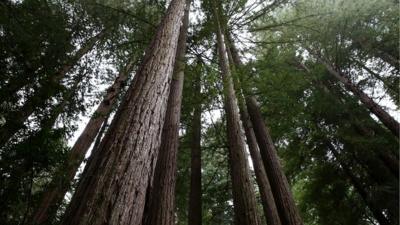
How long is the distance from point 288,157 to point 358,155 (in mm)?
2321

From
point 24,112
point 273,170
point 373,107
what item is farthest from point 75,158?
point 373,107

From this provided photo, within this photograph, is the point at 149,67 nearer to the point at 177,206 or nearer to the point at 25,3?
the point at 25,3

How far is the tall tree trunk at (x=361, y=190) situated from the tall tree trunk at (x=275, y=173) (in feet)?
13.3

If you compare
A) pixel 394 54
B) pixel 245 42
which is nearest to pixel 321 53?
pixel 394 54

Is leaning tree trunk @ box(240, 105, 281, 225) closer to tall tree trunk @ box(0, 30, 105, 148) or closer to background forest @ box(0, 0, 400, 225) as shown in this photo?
background forest @ box(0, 0, 400, 225)

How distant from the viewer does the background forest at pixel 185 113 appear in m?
2.87

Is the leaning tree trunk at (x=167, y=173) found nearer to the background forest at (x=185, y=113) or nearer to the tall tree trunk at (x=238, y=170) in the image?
the background forest at (x=185, y=113)

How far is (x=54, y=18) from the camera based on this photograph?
6.91 meters

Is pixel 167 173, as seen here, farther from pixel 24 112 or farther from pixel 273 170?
pixel 24 112

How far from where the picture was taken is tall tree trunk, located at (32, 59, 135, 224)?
457cm

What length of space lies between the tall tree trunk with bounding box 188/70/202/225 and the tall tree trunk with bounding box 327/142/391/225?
192 inches

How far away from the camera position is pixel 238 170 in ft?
15.3

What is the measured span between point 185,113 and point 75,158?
11.0 ft

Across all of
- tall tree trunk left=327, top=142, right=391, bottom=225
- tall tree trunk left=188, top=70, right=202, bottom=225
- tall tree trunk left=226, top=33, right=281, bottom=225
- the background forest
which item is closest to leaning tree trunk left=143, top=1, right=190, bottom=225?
the background forest
